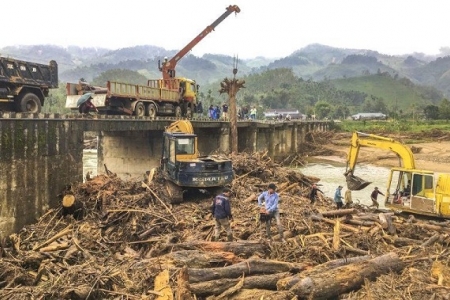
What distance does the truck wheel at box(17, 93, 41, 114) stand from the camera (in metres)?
16.0

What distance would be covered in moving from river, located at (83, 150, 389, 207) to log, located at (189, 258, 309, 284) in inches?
619

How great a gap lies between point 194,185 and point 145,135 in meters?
12.8

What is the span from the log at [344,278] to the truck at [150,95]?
52.5 ft

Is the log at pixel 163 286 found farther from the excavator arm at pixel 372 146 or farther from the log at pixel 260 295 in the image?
the excavator arm at pixel 372 146

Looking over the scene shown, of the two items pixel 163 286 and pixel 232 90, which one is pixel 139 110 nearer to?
pixel 232 90

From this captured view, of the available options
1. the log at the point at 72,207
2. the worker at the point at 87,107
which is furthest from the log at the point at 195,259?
the worker at the point at 87,107

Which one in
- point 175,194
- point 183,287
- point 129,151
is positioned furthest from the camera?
point 129,151

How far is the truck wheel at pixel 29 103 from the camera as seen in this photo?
16.0 m

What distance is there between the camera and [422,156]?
43000 mm

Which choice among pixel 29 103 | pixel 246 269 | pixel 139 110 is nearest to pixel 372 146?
pixel 246 269

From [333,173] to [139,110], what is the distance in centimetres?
2011

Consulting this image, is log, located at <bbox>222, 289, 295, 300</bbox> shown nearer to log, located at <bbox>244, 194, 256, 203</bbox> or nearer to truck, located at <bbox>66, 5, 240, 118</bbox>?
log, located at <bbox>244, 194, 256, 203</bbox>

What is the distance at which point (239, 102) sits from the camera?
136125 millimetres

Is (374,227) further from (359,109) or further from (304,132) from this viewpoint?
(359,109)
